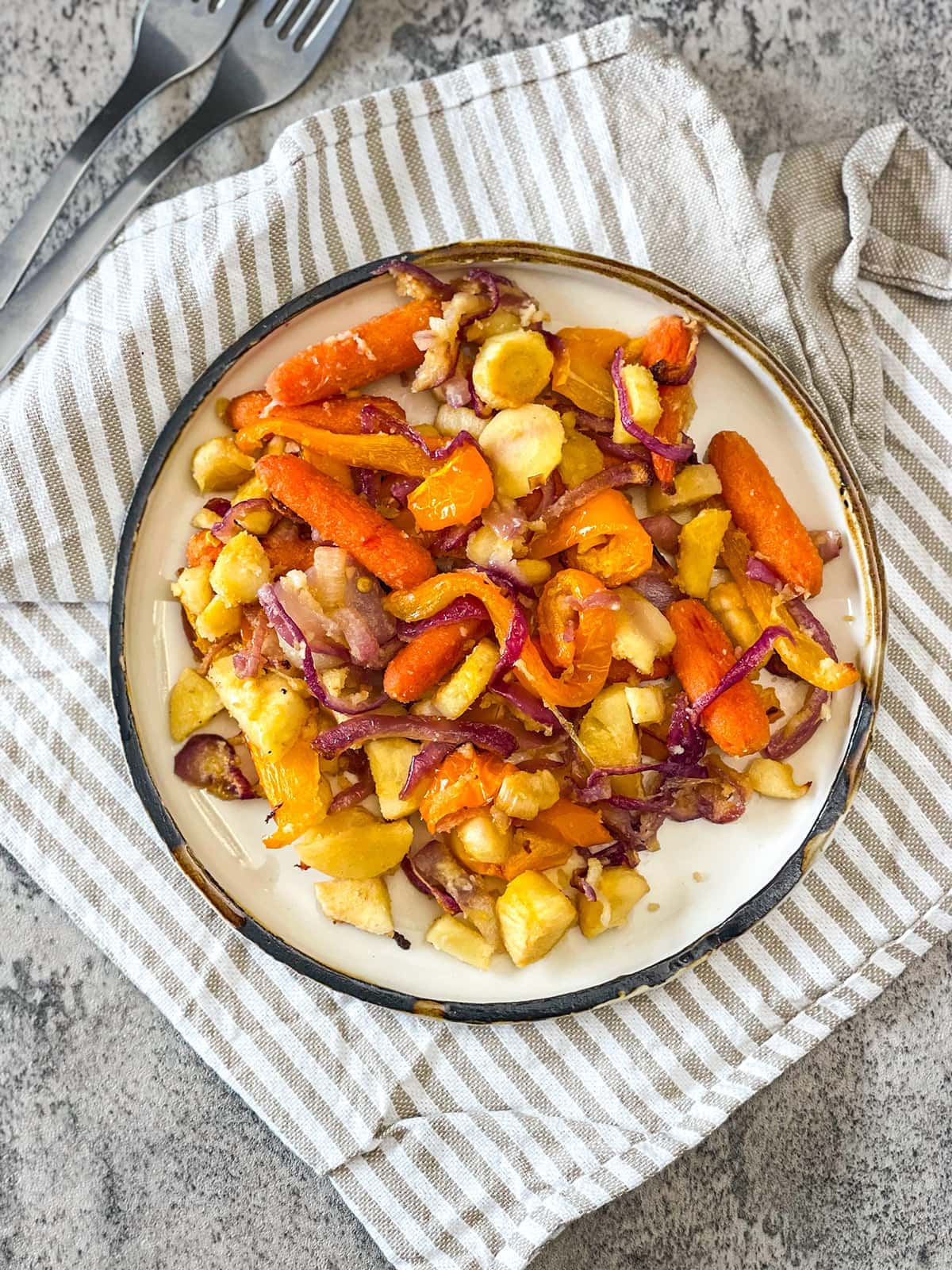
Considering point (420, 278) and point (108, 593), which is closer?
point (420, 278)

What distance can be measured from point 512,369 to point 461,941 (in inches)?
42.8

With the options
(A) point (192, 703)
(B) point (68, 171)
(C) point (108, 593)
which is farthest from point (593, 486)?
(B) point (68, 171)

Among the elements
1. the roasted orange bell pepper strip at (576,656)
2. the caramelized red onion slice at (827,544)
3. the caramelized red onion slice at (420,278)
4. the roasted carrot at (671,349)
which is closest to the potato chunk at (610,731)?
the roasted orange bell pepper strip at (576,656)

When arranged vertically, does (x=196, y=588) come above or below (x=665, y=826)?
above

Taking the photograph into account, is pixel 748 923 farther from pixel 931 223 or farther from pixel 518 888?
pixel 931 223

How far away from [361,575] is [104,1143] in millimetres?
1408

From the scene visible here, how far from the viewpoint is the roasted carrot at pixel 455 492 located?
186 centimetres

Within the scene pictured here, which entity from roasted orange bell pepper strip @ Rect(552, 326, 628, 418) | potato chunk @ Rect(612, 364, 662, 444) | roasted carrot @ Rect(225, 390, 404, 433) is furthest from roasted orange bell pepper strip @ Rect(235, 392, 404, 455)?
potato chunk @ Rect(612, 364, 662, 444)

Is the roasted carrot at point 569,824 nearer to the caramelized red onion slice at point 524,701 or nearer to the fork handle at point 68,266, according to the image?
the caramelized red onion slice at point 524,701

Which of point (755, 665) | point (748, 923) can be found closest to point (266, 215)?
point (755, 665)

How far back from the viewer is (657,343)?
6.54ft

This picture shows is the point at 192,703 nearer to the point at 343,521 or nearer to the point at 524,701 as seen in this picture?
the point at 343,521

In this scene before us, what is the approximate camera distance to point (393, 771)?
193cm

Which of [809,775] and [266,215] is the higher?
[266,215]
